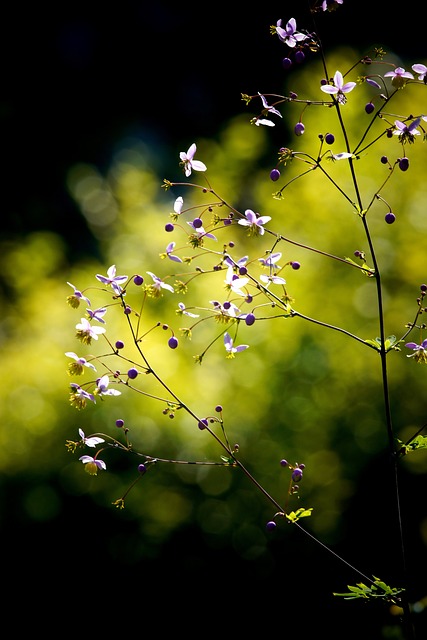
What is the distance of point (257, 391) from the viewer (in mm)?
2574

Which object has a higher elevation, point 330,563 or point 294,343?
point 294,343

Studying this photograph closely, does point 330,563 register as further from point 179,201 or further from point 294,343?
point 179,201

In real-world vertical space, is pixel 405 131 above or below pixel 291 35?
below

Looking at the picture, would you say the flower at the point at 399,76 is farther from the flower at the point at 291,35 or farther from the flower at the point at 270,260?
the flower at the point at 270,260

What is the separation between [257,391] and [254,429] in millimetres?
133

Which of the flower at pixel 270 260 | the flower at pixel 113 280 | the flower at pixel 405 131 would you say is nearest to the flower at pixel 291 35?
the flower at pixel 405 131

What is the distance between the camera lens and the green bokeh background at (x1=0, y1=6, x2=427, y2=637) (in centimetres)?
250

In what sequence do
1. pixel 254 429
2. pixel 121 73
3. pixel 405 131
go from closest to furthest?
pixel 405 131, pixel 254 429, pixel 121 73

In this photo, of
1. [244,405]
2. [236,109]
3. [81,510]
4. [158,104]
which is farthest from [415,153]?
[158,104]

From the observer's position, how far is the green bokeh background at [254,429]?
8.20 ft

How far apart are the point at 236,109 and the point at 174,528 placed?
4.53 meters

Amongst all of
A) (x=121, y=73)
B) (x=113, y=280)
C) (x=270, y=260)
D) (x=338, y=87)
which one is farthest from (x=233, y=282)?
(x=121, y=73)

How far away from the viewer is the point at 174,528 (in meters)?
2.51

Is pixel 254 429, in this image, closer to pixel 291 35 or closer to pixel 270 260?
pixel 270 260
